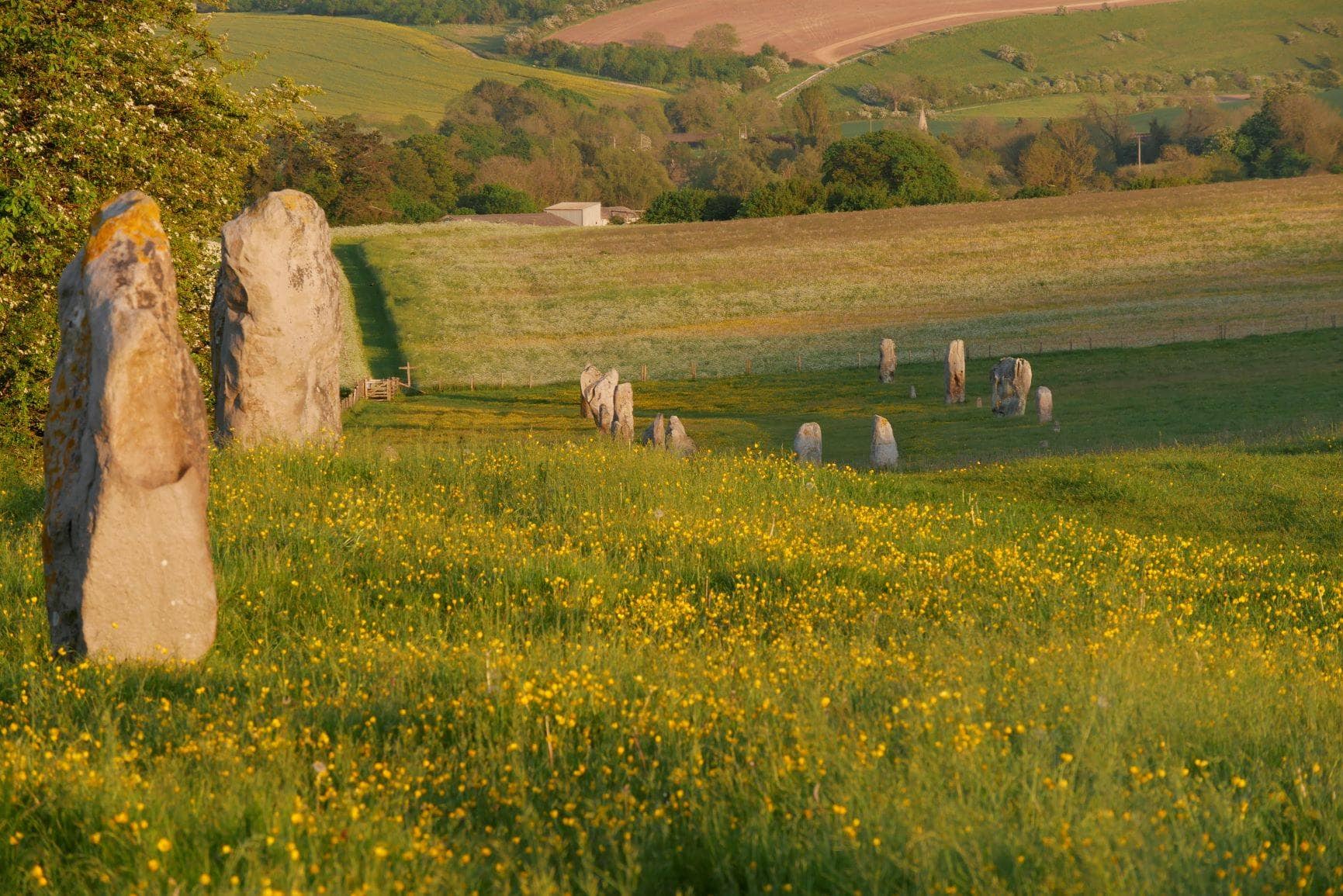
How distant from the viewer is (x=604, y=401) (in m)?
39.2

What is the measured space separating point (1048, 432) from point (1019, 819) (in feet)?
97.0

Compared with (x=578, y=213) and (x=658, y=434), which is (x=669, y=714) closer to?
(x=658, y=434)

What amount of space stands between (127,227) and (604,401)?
28.3 meters

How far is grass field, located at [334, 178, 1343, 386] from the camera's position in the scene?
60.4 metres

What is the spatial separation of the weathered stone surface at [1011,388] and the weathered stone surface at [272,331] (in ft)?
76.4

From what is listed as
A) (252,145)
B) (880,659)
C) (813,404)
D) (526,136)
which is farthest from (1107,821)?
(526,136)

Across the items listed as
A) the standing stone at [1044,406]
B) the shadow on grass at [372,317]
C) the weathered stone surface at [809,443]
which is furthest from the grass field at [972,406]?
the shadow on grass at [372,317]

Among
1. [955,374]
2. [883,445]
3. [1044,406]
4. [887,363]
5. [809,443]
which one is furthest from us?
[887,363]

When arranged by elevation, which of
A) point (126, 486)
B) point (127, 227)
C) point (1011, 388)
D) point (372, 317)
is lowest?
point (1011, 388)

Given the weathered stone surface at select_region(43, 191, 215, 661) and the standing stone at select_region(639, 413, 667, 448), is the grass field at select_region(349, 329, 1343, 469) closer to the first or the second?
the standing stone at select_region(639, 413, 667, 448)

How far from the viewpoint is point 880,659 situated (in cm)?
970

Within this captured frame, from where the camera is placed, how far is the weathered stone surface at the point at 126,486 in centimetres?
1006

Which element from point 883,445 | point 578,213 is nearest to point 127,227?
point 883,445

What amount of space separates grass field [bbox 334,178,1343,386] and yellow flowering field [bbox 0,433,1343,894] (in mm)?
42544
